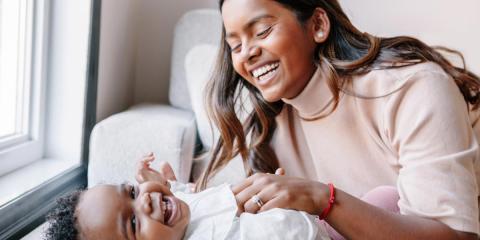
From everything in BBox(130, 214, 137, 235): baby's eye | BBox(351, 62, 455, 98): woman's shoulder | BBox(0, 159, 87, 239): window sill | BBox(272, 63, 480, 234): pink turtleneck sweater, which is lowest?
BBox(0, 159, 87, 239): window sill

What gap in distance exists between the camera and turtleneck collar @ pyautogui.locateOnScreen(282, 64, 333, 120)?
1.17 m

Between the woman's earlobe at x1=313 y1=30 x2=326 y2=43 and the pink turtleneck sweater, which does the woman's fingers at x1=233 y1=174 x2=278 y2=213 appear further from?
the woman's earlobe at x1=313 y1=30 x2=326 y2=43

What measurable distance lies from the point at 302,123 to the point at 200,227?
49cm

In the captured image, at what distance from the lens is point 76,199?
36.7 inches

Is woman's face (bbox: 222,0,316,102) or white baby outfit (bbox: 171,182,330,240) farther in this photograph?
woman's face (bbox: 222,0,316,102)

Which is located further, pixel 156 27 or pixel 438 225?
pixel 156 27

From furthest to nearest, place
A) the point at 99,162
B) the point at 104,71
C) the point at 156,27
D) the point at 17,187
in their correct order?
the point at 156,27, the point at 104,71, the point at 99,162, the point at 17,187

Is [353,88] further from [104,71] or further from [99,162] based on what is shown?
[104,71]

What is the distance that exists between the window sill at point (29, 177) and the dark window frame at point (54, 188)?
17mm

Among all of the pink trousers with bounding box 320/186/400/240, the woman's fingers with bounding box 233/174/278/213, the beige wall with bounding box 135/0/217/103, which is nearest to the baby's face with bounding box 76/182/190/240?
the woman's fingers with bounding box 233/174/278/213

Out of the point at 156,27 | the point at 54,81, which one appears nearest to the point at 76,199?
the point at 54,81

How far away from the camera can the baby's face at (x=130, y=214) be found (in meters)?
0.86

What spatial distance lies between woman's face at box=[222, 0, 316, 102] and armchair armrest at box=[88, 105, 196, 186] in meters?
0.39

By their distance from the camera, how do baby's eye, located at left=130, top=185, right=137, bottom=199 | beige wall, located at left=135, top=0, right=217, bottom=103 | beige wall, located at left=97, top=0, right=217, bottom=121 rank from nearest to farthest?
baby's eye, located at left=130, top=185, right=137, bottom=199 → beige wall, located at left=97, top=0, right=217, bottom=121 → beige wall, located at left=135, top=0, right=217, bottom=103
